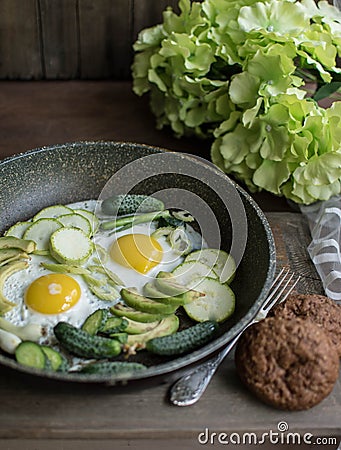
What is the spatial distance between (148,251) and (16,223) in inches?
14.3

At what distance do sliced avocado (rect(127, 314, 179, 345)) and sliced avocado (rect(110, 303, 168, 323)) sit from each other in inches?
0.7

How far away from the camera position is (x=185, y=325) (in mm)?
1324

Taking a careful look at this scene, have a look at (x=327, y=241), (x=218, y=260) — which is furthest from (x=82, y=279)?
(x=327, y=241)

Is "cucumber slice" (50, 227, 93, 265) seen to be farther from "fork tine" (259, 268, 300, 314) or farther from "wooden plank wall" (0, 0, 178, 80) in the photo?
"wooden plank wall" (0, 0, 178, 80)

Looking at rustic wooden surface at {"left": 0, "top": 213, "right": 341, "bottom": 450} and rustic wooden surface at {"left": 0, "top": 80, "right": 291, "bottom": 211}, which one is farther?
rustic wooden surface at {"left": 0, "top": 80, "right": 291, "bottom": 211}

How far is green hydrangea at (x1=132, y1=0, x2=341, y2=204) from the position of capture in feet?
5.04

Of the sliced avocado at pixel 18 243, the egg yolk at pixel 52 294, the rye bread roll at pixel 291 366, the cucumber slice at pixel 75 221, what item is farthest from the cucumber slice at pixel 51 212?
the rye bread roll at pixel 291 366

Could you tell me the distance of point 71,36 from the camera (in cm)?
210

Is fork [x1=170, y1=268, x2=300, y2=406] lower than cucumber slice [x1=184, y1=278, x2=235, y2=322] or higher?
lower

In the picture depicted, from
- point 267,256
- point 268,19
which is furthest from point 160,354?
point 268,19

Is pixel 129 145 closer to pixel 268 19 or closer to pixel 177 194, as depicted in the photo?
pixel 177 194

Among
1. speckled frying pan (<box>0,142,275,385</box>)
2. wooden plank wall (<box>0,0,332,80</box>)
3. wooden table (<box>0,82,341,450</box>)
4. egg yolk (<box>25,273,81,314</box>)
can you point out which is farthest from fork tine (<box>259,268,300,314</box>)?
wooden plank wall (<box>0,0,332,80</box>)

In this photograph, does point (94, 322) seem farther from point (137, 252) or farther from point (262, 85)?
point (262, 85)

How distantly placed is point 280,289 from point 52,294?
0.53m
